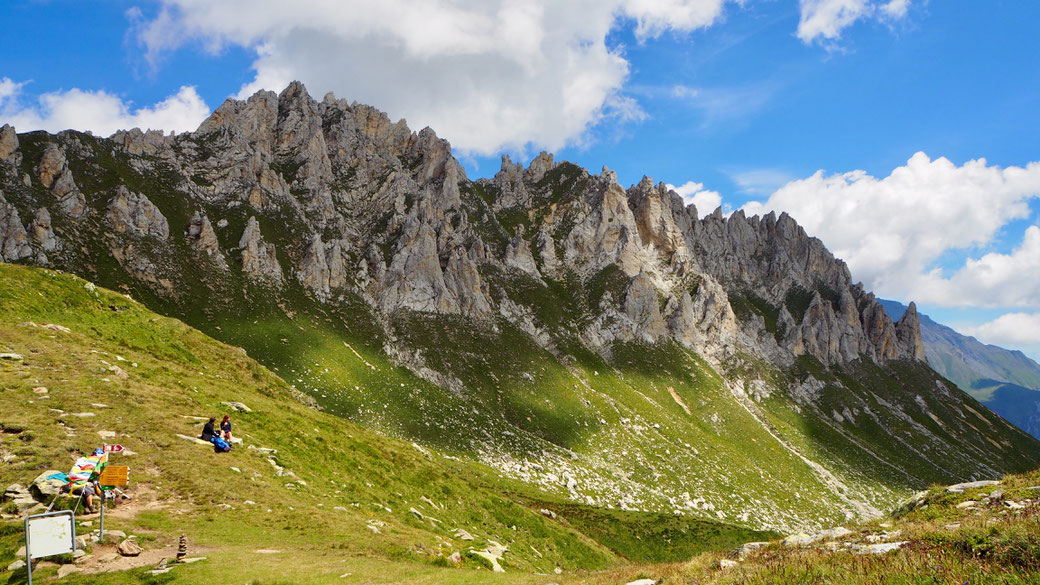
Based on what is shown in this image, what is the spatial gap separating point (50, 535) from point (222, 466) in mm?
11629

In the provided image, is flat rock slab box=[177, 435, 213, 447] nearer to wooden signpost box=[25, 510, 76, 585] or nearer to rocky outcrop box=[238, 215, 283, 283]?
wooden signpost box=[25, 510, 76, 585]

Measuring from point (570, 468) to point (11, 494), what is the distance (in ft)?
232

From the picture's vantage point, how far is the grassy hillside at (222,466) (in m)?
16.2

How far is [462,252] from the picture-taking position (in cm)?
13675

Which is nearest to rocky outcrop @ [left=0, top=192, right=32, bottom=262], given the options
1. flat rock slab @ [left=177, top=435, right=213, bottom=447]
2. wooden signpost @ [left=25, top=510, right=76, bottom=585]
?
flat rock slab @ [left=177, top=435, right=213, bottom=447]

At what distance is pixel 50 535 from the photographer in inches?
439

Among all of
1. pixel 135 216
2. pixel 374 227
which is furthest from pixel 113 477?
pixel 374 227

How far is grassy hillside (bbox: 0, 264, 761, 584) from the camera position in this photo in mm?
16192

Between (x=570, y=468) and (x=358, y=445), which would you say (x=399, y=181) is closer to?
(x=570, y=468)

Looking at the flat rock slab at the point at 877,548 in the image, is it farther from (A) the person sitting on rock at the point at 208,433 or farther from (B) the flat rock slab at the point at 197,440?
(A) the person sitting on rock at the point at 208,433

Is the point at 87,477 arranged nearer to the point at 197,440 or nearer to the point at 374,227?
the point at 197,440

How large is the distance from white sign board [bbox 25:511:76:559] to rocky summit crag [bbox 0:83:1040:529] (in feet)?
202

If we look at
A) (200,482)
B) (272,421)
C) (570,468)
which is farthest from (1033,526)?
(570,468)

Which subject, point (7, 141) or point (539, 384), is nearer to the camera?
point (7, 141)
